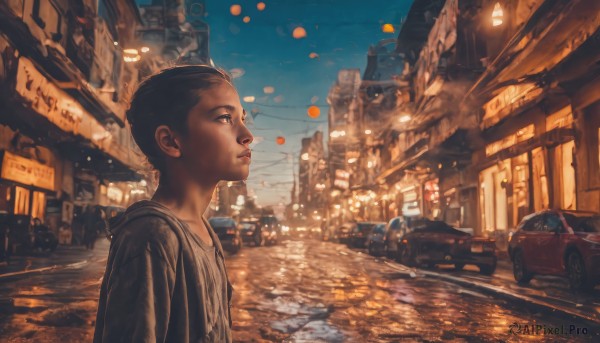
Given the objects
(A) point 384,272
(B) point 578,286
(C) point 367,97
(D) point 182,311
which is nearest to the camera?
(D) point 182,311

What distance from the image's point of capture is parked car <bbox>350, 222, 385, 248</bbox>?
111ft

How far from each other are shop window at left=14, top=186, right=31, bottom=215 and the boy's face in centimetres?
2256

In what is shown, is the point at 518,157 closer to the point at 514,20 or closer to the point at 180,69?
the point at 514,20

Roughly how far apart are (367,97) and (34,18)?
162 feet

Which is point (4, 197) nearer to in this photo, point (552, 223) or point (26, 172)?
point (26, 172)

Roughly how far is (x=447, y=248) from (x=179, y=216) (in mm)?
16238

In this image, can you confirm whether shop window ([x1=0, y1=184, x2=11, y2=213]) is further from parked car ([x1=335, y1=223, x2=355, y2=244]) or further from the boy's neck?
the boy's neck

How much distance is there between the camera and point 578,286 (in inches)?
432

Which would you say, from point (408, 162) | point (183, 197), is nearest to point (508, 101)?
point (408, 162)

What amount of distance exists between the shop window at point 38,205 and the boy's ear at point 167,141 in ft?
80.6

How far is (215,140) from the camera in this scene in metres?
1.70

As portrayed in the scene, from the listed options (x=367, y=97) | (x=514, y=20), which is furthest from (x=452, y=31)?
→ (x=367, y=97)

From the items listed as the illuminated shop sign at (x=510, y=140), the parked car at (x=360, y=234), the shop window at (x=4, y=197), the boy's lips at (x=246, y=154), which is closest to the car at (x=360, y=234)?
the parked car at (x=360, y=234)

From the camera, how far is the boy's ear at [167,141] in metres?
1.68
